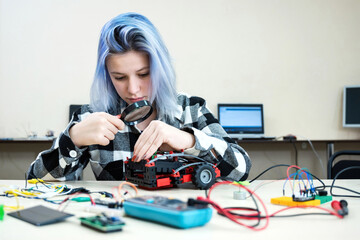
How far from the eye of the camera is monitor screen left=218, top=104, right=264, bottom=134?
3.51 meters

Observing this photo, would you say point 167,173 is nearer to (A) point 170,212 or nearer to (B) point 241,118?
(A) point 170,212

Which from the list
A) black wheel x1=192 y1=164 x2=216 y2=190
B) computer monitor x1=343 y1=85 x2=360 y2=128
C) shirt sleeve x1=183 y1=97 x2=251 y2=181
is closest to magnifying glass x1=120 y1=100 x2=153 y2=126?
shirt sleeve x1=183 y1=97 x2=251 y2=181

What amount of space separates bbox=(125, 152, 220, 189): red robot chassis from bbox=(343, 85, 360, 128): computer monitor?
3.16 m

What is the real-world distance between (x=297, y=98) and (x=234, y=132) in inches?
33.8

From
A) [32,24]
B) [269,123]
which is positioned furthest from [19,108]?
[269,123]

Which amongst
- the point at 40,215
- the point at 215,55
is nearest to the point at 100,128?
the point at 40,215

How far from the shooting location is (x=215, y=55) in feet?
12.2

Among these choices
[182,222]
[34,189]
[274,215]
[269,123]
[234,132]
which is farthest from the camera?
[269,123]

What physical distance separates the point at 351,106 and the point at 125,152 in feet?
10.1

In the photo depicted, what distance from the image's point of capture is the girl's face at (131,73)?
1.17 metres

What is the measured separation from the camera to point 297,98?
3766mm

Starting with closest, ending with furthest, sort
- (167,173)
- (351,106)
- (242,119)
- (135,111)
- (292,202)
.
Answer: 1. (292,202)
2. (167,173)
3. (135,111)
4. (242,119)
5. (351,106)

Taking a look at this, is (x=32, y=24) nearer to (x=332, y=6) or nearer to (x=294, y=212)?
(x=332, y=6)

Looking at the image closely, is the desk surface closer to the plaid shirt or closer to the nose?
the plaid shirt
